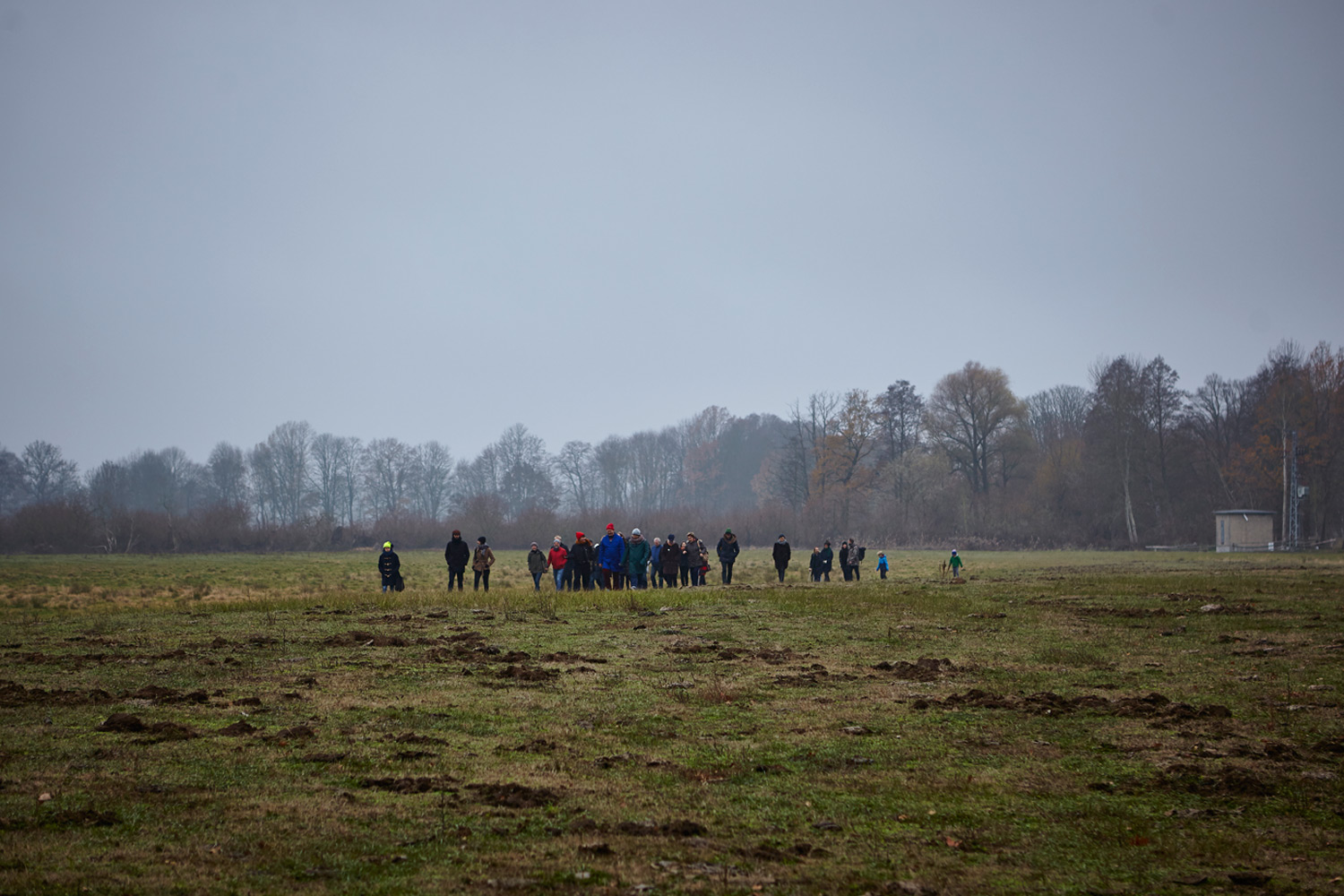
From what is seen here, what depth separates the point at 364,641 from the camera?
15.6 m

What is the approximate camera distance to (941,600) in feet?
76.4

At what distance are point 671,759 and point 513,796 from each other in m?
1.74

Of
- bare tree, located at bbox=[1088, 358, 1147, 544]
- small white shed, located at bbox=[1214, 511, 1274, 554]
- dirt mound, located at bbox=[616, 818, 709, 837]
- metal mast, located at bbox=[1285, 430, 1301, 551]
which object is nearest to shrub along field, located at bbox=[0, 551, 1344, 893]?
dirt mound, located at bbox=[616, 818, 709, 837]

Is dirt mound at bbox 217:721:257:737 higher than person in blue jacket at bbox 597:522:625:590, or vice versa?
person in blue jacket at bbox 597:522:625:590

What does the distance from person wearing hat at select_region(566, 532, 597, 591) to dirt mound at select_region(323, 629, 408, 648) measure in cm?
1142

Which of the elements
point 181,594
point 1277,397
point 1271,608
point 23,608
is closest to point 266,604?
point 23,608

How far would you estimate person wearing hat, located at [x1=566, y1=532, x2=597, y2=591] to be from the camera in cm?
2752

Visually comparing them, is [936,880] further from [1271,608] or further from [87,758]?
[1271,608]

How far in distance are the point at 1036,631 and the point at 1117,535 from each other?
61.6 m

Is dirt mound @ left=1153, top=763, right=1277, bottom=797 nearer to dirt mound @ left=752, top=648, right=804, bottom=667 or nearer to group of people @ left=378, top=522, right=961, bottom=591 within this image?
dirt mound @ left=752, top=648, right=804, bottom=667

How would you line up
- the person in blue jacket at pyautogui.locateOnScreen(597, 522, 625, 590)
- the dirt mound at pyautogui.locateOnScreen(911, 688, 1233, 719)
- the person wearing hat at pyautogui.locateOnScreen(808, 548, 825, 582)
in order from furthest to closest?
the person wearing hat at pyautogui.locateOnScreen(808, 548, 825, 582), the person in blue jacket at pyautogui.locateOnScreen(597, 522, 625, 590), the dirt mound at pyautogui.locateOnScreen(911, 688, 1233, 719)

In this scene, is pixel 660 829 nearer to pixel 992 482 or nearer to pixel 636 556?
pixel 636 556

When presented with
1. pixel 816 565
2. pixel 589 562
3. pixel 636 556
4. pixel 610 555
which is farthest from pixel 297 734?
pixel 816 565

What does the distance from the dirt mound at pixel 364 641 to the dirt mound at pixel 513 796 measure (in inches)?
328
